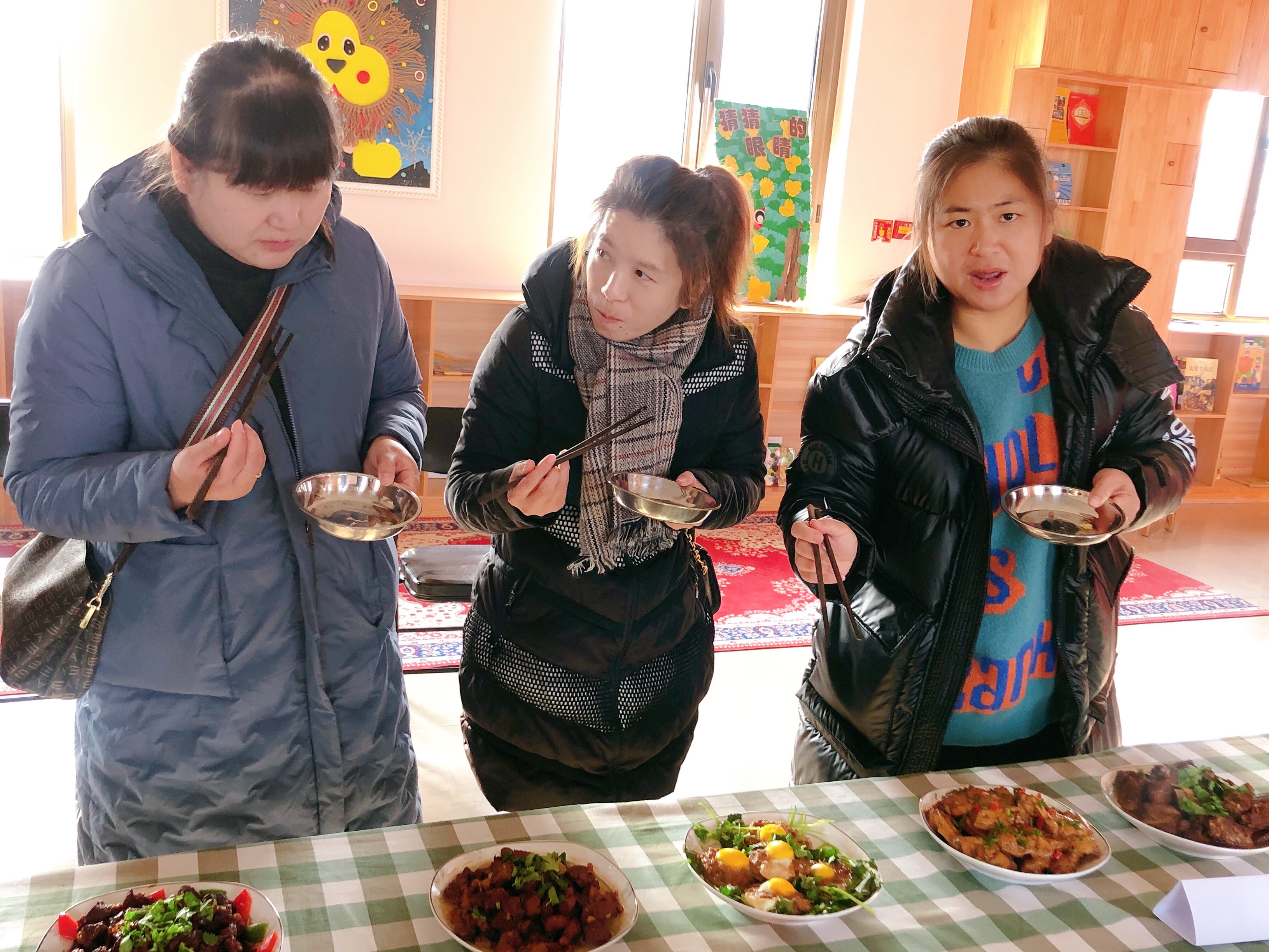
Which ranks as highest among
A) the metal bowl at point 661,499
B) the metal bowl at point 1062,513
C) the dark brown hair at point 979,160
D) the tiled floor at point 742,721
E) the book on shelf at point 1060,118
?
the book on shelf at point 1060,118

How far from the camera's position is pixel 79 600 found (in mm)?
1252

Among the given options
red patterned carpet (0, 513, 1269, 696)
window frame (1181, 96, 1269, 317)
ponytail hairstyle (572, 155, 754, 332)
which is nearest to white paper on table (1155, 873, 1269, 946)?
ponytail hairstyle (572, 155, 754, 332)

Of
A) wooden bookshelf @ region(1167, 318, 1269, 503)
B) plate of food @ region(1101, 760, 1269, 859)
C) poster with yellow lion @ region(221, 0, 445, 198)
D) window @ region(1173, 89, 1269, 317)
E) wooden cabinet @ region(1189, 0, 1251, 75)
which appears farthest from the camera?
window @ region(1173, 89, 1269, 317)

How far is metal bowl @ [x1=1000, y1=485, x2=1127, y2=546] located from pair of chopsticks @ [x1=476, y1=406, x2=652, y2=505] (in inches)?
20.7

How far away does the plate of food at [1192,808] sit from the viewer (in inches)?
48.9

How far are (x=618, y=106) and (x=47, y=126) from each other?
8.19ft

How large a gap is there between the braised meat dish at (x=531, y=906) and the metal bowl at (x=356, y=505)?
42 centimetres

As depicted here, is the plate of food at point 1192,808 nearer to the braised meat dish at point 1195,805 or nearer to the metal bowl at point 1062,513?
the braised meat dish at point 1195,805

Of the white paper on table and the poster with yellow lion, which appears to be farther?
the poster with yellow lion

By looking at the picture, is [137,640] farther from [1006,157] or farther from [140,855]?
[1006,157]

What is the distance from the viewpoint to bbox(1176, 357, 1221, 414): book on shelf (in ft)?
19.4

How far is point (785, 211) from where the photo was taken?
203 inches

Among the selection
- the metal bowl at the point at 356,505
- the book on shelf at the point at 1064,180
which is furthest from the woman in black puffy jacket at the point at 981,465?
the book on shelf at the point at 1064,180

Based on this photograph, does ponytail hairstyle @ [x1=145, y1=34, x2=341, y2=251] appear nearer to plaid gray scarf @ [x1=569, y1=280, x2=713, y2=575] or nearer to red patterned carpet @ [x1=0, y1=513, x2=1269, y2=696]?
plaid gray scarf @ [x1=569, y1=280, x2=713, y2=575]
